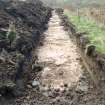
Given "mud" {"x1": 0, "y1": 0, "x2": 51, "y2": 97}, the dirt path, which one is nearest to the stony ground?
the dirt path

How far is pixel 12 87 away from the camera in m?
8.27

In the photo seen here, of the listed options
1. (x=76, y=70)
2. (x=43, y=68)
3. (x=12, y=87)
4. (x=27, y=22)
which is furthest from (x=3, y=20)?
(x=12, y=87)

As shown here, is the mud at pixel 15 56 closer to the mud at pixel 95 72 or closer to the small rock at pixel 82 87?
the small rock at pixel 82 87

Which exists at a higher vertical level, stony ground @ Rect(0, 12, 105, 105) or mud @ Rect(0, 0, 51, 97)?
mud @ Rect(0, 0, 51, 97)

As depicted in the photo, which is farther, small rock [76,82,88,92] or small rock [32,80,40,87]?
small rock [32,80,40,87]

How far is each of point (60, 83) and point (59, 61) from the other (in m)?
2.55

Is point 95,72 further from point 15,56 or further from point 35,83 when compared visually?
point 15,56

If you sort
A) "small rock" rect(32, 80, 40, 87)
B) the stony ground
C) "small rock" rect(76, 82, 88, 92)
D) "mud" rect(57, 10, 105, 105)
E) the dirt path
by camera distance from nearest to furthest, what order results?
1. "mud" rect(57, 10, 105, 105)
2. the stony ground
3. "small rock" rect(76, 82, 88, 92)
4. "small rock" rect(32, 80, 40, 87)
5. the dirt path

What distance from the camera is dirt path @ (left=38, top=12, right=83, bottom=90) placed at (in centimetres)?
1018

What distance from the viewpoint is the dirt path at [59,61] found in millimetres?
10180

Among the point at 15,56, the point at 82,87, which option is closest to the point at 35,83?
the point at 15,56

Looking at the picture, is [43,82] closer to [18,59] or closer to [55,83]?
[55,83]

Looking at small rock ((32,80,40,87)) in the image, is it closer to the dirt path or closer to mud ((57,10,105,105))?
the dirt path

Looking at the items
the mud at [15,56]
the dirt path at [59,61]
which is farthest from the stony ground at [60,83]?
the mud at [15,56]
